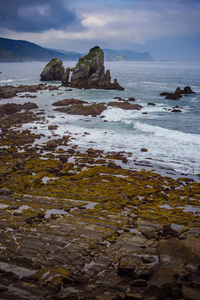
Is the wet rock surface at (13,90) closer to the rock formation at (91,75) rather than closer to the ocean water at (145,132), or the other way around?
the rock formation at (91,75)

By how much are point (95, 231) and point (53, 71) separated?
10924 cm

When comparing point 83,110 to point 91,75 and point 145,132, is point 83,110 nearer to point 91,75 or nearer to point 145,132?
point 145,132

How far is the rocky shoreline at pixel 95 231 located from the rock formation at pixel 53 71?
93.8 m

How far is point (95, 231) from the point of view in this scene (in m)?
13.5

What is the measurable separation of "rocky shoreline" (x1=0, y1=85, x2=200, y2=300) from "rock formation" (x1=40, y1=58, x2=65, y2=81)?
93773 millimetres

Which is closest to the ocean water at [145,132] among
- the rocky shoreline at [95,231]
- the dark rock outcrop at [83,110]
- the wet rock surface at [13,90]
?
the dark rock outcrop at [83,110]

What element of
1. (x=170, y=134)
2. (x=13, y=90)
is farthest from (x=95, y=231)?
(x=13, y=90)

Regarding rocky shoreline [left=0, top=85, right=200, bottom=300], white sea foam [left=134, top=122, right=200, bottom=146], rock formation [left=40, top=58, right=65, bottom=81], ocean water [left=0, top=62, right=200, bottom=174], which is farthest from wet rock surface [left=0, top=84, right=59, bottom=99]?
rocky shoreline [left=0, top=85, right=200, bottom=300]

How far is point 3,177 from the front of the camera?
68.0 ft

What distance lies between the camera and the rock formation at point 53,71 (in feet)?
362

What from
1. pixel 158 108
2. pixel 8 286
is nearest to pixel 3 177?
pixel 8 286

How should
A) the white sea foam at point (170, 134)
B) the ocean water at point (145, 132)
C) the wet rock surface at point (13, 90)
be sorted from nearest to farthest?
1. the ocean water at point (145, 132)
2. the white sea foam at point (170, 134)
3. the wet rock surface at point (13, 90)

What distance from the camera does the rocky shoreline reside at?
9.55 metres

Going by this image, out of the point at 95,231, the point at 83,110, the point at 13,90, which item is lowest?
the point at 95,231
